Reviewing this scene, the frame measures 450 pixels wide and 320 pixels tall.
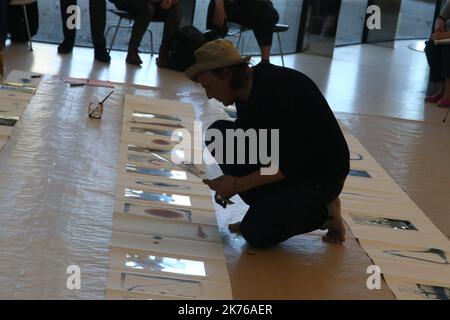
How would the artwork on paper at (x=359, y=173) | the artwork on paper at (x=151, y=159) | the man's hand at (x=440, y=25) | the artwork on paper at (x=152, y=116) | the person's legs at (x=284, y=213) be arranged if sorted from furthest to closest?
the man's hand at (x=440, y=25) → the artwork on paper at (x=152, y=116) → the artwork on paper at (x=359, y=173) → the artwork on paper at (x=151, y=159) → the person's legs at (x=284, y=213)

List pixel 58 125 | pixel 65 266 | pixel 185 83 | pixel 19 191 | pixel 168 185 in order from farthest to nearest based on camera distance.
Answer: pixel 185 83
pixel 58 125
pixel 168 185
pixel 19 191
pixel 65 266

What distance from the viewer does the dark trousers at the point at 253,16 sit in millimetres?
6340

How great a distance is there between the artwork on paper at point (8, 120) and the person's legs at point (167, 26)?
2340 mm

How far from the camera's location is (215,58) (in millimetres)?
2768

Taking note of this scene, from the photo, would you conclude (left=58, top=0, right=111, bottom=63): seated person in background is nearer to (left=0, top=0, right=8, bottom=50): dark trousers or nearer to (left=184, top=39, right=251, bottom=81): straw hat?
(left=0, top=0, right=8, bottom=50): dark trousers

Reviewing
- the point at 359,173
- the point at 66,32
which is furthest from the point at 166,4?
the point at 359,173

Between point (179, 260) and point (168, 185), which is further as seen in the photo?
point (168, 185)

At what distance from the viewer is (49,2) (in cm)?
693

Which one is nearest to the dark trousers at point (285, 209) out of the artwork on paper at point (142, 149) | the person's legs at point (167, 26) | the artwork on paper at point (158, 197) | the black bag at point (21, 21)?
the artwork on paper at point (158, 197)

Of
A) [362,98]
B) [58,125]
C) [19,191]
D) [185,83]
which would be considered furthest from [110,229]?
[362,98]

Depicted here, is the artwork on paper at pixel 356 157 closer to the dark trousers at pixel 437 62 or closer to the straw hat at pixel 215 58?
the straw hat at pixel 215 58

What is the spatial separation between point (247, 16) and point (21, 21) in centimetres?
186
